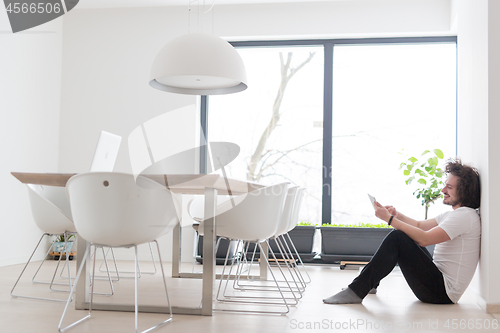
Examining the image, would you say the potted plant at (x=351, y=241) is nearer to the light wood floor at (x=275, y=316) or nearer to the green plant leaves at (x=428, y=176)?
the green plant leaves at (x=428, y=176)

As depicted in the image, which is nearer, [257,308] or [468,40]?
[257,308]

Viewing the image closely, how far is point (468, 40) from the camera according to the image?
3.57 metres

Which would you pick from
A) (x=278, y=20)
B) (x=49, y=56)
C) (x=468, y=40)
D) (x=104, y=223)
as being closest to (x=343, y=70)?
(x=278, y=20)

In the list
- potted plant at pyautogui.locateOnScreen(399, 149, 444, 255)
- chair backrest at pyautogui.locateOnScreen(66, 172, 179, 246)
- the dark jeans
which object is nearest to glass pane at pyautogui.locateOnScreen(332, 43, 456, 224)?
potted plant at pyautogui.locateOnScreen(399, 149, 444, 255)

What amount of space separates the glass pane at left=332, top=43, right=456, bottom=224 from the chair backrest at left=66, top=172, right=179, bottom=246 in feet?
11.4

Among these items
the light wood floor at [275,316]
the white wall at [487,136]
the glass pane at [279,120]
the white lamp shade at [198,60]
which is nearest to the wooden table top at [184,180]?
the light wood floor at [275,316]

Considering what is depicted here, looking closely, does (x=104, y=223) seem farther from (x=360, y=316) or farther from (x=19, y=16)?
(x=19, y=16)

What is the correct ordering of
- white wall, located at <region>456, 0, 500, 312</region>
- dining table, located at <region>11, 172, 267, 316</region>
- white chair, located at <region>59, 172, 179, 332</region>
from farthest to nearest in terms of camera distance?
1. white wall, located at <region>456, 0, 500, 312</region>
2. dining table, located at <region>11, 172, 267, 316</region>
3. white chair, located at <region>59, 172, 179, 332</region>

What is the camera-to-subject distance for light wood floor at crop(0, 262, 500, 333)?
231 cm

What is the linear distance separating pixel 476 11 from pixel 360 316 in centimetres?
224

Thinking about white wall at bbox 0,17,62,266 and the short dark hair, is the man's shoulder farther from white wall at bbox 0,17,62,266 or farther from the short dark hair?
white wall at bbox 0,17,62,266

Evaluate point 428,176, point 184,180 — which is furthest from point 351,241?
point 184,180

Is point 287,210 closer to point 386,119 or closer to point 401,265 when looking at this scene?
point 401,265

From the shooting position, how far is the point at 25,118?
4.99 meters
